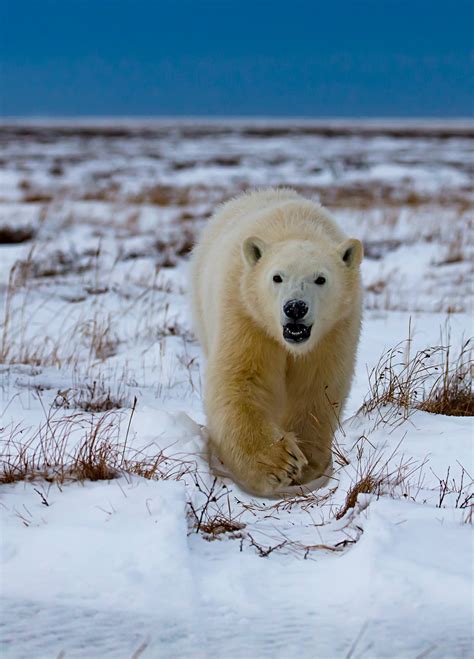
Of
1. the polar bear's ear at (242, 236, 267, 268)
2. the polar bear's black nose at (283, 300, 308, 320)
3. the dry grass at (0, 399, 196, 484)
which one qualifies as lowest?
the dry grass at (0, 399, 196, 484)

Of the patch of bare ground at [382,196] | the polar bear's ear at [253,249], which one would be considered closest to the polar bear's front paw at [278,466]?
the polar bear's ear at [253,249]

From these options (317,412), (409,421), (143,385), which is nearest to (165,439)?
(317,412)

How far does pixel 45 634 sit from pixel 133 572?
33 centimetres

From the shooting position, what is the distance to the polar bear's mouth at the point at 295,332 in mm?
3688

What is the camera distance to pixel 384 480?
A: 10.6ft

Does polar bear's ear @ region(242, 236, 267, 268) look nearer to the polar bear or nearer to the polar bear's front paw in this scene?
the polar bear

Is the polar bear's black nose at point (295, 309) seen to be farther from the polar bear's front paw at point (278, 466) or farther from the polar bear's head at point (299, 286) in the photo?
the polar bear's front paw at point (278, 466)

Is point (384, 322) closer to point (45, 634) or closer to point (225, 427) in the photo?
point (225, 427)

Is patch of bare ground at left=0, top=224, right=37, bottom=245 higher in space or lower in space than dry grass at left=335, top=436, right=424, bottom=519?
higher

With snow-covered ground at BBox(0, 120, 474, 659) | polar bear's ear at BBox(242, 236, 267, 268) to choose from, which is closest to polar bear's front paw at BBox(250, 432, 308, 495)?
snow-covered ground at BBox(0, 120, 474, 659)

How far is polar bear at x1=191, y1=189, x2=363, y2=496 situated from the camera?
3.88m

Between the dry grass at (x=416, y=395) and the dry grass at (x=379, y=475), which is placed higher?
the dry grass at (x=416, y=395)

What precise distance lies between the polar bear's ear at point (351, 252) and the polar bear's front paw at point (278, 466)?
944 millimetres

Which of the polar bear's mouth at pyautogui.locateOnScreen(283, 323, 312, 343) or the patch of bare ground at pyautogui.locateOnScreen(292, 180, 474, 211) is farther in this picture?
the patch of bare ground at pyautogui.locateOnScreen(292, 180, 474, 211)
